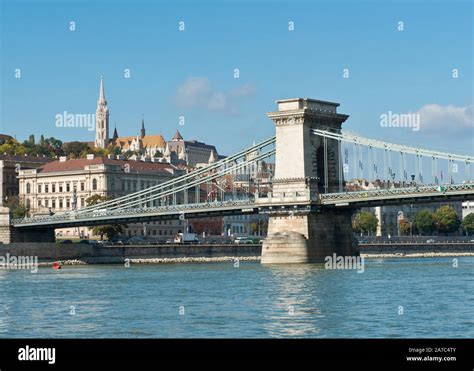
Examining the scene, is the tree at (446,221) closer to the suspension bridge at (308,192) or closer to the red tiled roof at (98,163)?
the red tiled roof at (98,163)

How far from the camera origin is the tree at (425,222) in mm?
147375

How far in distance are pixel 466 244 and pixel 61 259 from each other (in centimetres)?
5599

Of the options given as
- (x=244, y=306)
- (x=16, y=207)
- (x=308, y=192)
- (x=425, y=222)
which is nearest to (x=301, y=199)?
(x=308, y=192)

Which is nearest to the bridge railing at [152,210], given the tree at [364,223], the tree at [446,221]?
the tree at [364,223]

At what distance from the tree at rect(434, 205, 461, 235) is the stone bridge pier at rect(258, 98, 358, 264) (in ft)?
263

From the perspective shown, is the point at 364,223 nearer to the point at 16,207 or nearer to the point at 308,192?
the point at 16,207

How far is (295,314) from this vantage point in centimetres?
3203

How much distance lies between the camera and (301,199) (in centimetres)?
6794

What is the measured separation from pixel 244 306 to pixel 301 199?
33153 millimetres

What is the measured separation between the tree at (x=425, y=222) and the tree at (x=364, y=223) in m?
6.48

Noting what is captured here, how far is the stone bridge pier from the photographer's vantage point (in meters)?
67.9

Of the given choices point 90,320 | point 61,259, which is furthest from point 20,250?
point 90,320

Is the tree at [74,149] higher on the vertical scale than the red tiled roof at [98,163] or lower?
higher

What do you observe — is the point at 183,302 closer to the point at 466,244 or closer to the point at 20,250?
the point at 20,250
